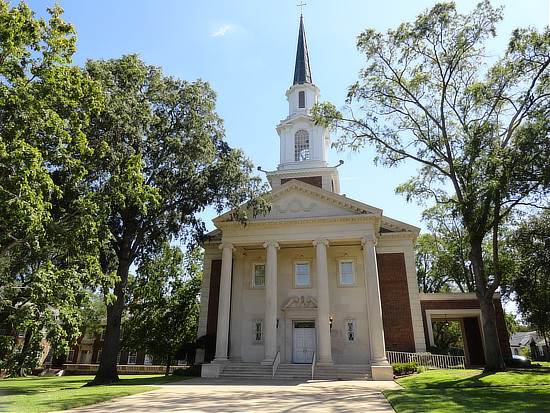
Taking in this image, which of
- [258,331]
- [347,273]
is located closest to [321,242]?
[347,273]

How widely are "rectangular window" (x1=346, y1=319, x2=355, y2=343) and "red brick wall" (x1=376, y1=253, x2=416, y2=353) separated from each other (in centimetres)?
209

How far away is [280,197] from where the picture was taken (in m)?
25.8

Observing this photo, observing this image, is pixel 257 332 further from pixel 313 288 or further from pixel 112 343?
pixel 112 343

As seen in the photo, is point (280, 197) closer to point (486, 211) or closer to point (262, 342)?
point (262, 342)

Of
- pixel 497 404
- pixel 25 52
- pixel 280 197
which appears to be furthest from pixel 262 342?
pixel 25 52

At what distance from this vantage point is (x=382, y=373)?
19.0 metres

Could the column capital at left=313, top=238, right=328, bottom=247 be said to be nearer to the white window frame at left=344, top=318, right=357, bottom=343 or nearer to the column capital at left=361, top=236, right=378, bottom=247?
the column capital at left=361, top=236, right=378, bottom=247

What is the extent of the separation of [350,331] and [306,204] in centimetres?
860

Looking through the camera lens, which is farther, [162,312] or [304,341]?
[162,312]

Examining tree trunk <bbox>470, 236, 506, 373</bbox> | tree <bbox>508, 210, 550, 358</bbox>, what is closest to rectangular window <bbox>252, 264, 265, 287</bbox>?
tree trunk <bbox>470, 236, 506, 373</bbox>

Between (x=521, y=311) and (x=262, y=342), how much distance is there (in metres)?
18.0

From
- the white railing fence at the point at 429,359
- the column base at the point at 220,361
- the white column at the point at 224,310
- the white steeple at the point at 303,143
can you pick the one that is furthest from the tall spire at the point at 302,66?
the column base at the point at 220,361

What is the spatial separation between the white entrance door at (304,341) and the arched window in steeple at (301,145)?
1345cm

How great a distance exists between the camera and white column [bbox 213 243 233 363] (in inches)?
874
